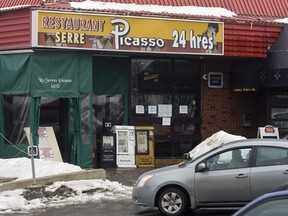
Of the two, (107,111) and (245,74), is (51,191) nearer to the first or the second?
(107,111)

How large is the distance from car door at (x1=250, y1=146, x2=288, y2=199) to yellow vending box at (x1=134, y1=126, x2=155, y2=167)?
9.16 meters

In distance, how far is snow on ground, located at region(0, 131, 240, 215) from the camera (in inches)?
461

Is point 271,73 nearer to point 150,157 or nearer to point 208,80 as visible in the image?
point 208,80

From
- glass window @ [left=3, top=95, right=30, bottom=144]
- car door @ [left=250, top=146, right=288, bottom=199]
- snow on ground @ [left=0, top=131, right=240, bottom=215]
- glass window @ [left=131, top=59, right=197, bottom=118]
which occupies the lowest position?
snow on ground @ [left=0, top=131, right=240, bottom=215]

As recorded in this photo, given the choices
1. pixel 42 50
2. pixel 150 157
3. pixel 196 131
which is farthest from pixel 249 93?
pixel 42 50

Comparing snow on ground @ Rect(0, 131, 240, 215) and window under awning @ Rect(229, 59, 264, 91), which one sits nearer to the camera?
snow on ground @ Rect(0, 131, 240, 215)

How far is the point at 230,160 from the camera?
10211 millimetres

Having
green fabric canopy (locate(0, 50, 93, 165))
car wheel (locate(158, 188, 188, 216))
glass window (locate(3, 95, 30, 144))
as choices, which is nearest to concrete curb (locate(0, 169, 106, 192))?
green fabric canopy (locate(0, 50, 93, 165))

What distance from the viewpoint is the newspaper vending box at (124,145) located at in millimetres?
18703

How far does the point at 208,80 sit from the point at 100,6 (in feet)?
17.0

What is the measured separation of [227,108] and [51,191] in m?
9.70

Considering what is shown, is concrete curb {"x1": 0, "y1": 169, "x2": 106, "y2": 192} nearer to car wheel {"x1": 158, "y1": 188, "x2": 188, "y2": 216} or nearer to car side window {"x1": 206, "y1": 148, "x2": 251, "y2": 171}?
car wheel {"x1": 158, "y1": 188, "x2": 188, "y2": 216}

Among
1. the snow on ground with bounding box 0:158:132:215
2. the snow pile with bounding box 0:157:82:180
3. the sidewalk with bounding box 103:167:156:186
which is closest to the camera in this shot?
the snow on ground with bounding box 0:158:132:215

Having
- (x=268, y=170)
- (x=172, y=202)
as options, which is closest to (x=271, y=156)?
(x=268, y=170)
